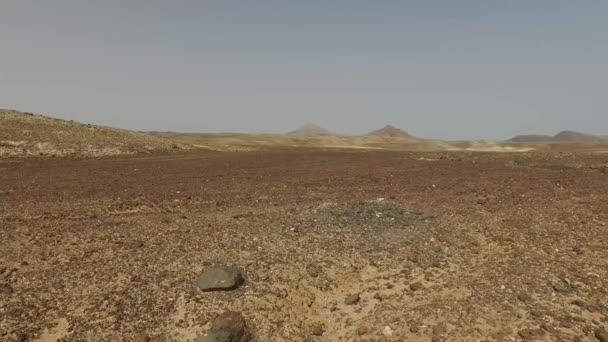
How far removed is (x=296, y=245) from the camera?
12547mm

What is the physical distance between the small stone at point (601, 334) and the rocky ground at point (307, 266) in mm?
25

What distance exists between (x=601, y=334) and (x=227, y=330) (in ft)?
21.9

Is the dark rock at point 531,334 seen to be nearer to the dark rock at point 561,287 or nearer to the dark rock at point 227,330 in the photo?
the dark rock at point 561,287

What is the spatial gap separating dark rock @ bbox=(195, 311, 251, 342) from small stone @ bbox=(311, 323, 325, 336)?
1.28 m

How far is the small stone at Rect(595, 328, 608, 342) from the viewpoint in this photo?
7.48m

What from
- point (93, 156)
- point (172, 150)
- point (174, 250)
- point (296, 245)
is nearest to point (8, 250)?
point (174, 250)

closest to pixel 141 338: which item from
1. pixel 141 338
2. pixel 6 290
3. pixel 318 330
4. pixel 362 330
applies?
pixel 141 338

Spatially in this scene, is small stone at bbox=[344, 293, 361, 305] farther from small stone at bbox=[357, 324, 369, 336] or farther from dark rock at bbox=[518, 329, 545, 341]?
dark rock at bbox=[518, 329, 545, 341]

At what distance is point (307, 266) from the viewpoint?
11102 millimetres

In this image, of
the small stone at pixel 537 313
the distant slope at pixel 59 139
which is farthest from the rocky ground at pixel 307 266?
the distant slope at pixel 59 139

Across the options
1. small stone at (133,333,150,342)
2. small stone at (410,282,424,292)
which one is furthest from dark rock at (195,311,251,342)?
small stone at (410,282,424,292)

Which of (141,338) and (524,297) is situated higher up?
(524,297)

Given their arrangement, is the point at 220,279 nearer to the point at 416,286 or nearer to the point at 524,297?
the point at 416,286

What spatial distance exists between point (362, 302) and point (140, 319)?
4.66 meters
